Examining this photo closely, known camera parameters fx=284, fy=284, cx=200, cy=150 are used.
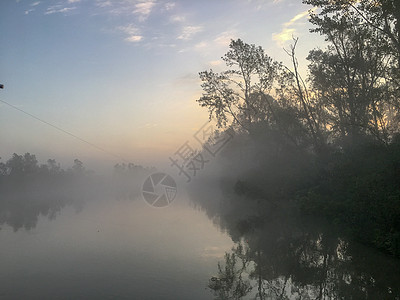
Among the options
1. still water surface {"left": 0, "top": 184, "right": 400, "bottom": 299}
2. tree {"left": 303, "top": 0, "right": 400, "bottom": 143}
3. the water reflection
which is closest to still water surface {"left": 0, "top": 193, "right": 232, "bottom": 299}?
still water surface {"left": 0, "top": 184, "right": 400, "bottom": 299}

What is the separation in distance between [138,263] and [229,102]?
25.9 meters

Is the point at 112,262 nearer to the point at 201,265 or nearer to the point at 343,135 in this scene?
the point at 201,265

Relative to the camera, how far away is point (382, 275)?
896 centimetres

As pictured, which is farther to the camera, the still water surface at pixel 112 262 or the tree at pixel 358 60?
the tree at pixel 358 60

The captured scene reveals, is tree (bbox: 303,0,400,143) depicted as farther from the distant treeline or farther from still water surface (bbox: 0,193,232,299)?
still water surface (bbox: 0,193,232,299)

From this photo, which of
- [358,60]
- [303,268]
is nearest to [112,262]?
[303,268]

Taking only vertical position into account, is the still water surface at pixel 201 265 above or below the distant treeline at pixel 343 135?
below

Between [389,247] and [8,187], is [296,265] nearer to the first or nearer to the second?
[389,247]

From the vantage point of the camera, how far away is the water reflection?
8281 mm

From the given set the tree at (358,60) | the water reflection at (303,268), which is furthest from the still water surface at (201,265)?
the tree at (358,60)

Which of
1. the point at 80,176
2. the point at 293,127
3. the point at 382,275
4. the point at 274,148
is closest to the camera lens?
the point at 382,275

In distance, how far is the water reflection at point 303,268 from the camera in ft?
27.2

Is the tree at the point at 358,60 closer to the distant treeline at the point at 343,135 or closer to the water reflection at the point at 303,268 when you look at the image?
the distant treeline at the point at 343,135

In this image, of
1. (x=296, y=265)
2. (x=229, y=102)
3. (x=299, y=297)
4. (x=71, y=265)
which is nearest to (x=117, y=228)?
(x=71, y=265)
